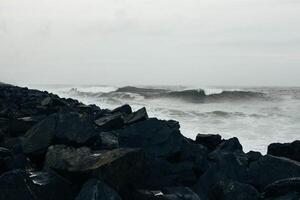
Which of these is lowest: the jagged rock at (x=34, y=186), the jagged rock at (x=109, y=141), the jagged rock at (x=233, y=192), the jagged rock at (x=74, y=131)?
the jagged rock at (x=233, y=192)

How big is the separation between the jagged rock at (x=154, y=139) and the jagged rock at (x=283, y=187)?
1495mm

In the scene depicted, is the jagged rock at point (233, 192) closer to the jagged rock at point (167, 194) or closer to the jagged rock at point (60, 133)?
the jagged rock at point (167, 194)

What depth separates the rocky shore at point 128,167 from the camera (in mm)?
3623

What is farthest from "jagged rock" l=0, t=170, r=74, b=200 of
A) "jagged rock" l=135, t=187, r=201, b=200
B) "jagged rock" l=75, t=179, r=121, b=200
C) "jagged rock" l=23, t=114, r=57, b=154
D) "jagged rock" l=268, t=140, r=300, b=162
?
"jagged rock" l=268, t=140, r=300, b=162

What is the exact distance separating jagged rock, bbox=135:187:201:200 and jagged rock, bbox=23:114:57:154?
1.46m

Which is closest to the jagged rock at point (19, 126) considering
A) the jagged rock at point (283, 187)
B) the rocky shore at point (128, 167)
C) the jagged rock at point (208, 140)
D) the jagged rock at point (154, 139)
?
the rocky shore at point (128, 167)

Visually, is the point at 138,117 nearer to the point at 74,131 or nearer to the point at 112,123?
the point at 112,123

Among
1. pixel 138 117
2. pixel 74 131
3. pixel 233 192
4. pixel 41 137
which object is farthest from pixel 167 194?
pixel 138 117

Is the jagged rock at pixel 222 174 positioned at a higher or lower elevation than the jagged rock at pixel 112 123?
lower

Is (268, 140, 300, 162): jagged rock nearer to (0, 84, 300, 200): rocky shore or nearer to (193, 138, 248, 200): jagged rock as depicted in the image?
(0, 84, 300, 200): rocky shore

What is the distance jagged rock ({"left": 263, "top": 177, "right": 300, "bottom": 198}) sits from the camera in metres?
4.00

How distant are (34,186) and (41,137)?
136cm

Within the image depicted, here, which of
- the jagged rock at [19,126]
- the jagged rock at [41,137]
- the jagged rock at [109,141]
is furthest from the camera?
the jagged rock at [19,126]

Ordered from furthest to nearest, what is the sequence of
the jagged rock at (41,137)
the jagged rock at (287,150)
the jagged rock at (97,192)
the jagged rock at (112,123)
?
the jagged rock at (112,123) < the jagged rock at (287,150) < the jagged rock at (41,137) < the jagged rock at (97,192)
